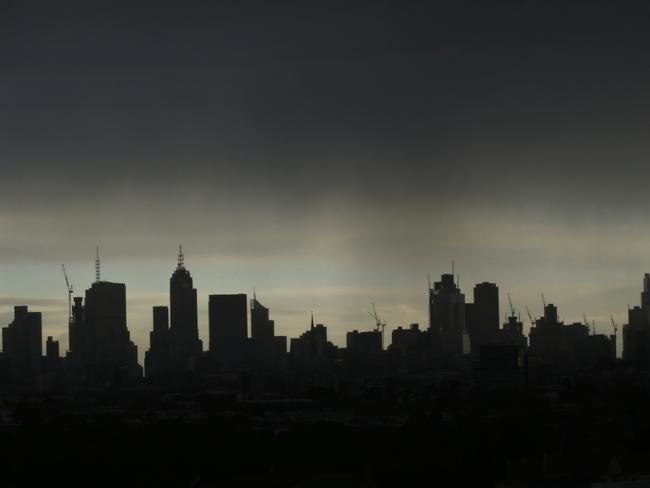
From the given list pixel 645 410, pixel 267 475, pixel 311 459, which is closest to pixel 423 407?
pixel 645 410

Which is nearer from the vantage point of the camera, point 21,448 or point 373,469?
point 373,469

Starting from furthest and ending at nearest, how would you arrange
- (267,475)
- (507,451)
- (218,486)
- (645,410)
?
(645,410) < (507,451) < (267,475) < (218,486)

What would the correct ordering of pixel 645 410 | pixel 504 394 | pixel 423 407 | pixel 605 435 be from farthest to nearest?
pixel 504 394, pixel 423 407, pixel 645 410, pixel 605 435

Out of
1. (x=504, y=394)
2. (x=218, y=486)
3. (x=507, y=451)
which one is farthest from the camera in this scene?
(x=504, y=394)

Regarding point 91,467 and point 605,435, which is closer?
point 91,467

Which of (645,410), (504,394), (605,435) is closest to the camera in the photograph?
(605,435)

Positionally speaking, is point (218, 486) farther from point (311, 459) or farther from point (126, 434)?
point (126, 434)

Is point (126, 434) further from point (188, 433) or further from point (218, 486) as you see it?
point (218, 486)

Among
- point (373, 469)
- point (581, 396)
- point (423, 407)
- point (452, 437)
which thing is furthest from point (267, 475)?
point (581, 396)
